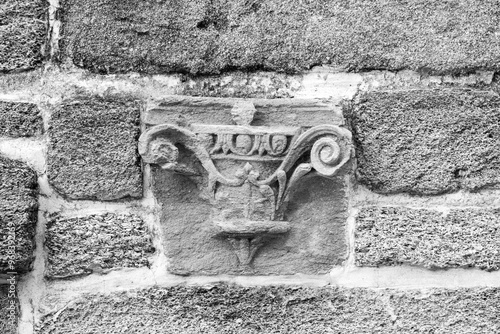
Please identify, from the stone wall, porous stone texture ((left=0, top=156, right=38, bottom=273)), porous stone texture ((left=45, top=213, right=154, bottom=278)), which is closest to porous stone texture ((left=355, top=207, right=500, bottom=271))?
the stone wall

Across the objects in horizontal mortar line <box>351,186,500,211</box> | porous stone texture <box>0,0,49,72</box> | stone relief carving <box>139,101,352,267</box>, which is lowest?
horizontal mortar line <box>351,186,500,211</box>

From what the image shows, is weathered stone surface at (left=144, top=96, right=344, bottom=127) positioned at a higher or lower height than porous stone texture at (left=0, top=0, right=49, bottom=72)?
lower

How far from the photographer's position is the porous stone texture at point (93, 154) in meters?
1.83

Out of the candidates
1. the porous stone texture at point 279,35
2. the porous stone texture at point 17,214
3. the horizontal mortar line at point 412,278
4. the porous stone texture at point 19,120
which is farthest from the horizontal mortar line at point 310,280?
the porous stone texture at point 279,35

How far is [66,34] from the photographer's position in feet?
6.13

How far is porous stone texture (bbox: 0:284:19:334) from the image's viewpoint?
180 centimetres

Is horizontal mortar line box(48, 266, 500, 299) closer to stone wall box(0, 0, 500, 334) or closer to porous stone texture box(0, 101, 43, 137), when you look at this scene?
stone wall box(0, 0, 500, 334)

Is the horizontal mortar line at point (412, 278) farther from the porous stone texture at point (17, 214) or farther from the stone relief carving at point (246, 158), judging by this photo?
the porous stone texture at point (17, 214)

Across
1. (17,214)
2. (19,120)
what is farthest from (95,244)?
(19,120)

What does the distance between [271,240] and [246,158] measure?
0.73 ft

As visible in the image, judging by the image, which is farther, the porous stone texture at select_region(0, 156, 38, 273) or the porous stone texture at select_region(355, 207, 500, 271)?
the porous stone texture at select_region(355, 207, 500, 271)

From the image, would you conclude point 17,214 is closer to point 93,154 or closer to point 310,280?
point 93,154

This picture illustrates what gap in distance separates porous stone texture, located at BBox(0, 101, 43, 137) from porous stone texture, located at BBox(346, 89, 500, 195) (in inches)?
29.5

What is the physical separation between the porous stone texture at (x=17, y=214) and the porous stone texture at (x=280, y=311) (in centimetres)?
17
